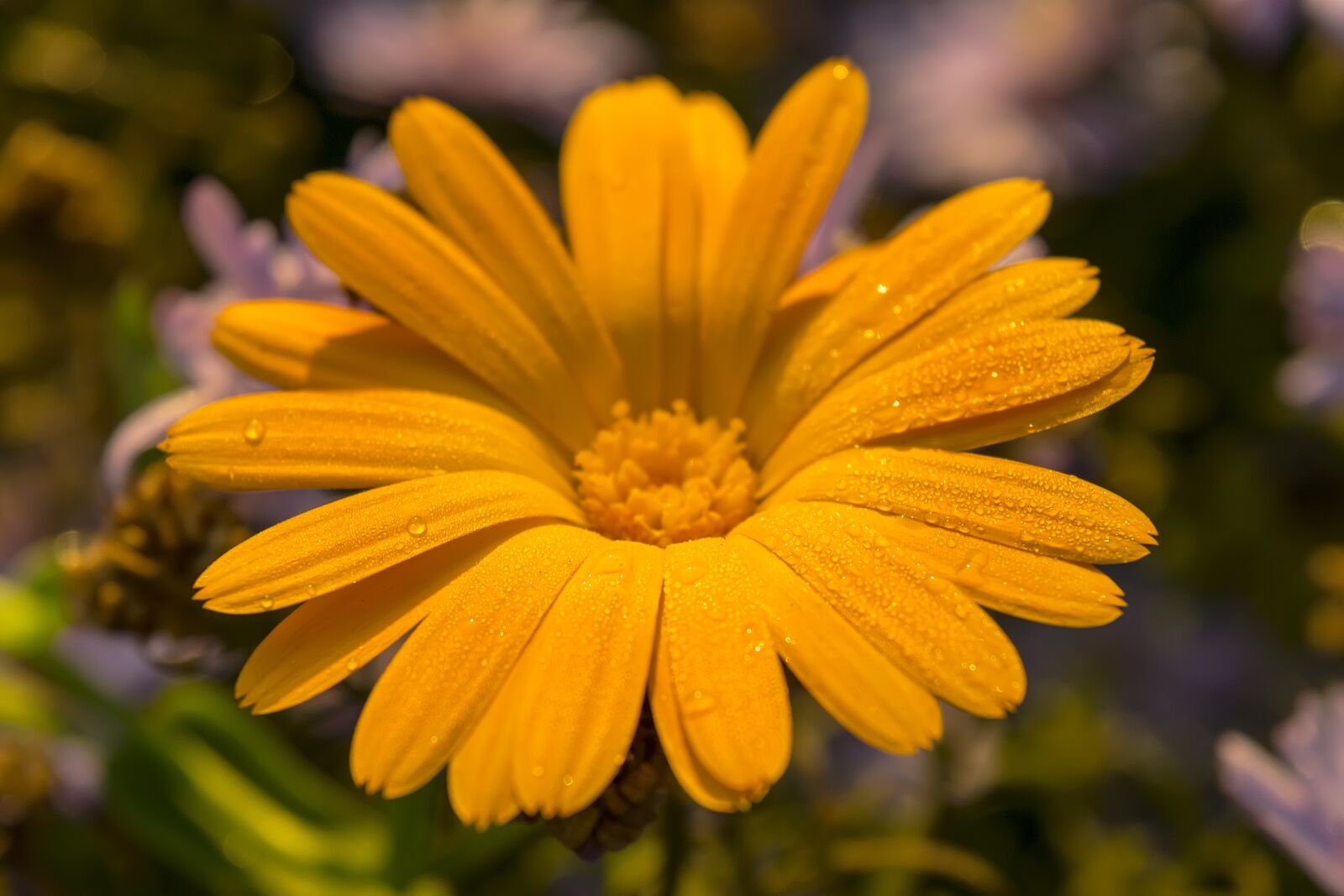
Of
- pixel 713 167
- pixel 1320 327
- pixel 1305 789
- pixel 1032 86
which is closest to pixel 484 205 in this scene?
pixel 713 167

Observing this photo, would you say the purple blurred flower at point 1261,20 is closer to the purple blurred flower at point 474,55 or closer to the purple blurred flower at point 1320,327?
the purple blurred flower at point 1320,327

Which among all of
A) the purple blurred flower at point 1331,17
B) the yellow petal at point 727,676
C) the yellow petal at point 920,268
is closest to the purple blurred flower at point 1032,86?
the purple blurred flower at point 1331,17

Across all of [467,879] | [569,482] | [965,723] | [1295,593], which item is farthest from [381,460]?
[1295,593]

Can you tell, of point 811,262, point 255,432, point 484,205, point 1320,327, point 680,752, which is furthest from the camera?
point 1320,327

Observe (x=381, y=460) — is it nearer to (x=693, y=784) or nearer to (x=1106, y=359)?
(x=693, y=784)

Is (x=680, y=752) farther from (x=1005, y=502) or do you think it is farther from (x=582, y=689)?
(x=1005, y=502)

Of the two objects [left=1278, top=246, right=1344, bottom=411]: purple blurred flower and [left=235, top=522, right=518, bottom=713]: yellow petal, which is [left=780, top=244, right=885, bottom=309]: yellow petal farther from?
[left=1278, top=246, right=1344, bottom=411]: purple blurred flower
